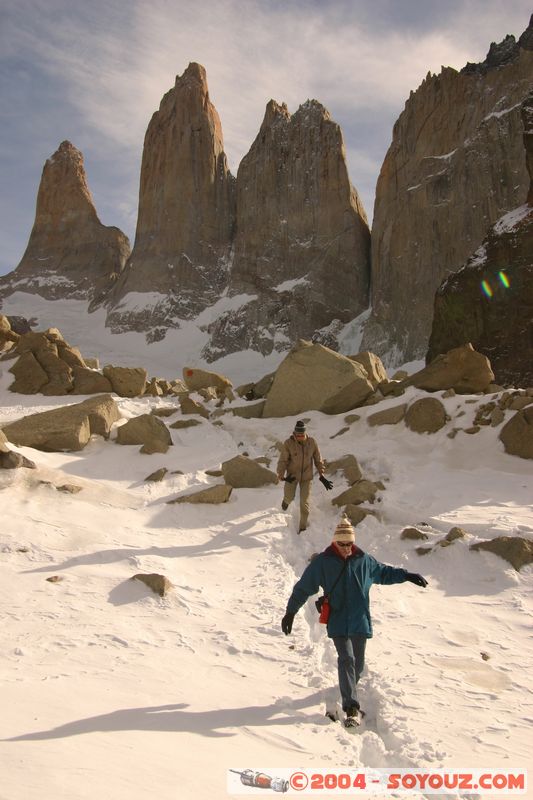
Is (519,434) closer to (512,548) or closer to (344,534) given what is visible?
(512,548)

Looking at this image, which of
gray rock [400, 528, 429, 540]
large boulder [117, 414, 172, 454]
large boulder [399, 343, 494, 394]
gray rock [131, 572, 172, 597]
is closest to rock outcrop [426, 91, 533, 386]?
large boulder [399, 343, 494, 394]

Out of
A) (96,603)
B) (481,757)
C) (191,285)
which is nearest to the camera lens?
(481,757)

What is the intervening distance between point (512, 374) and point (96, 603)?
1637cm

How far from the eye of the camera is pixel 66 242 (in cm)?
8119

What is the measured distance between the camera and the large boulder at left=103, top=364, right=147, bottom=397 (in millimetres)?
18703

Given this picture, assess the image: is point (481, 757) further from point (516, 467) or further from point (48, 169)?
point (48, 169)

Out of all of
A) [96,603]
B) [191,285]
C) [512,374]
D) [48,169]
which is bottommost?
[96,603]

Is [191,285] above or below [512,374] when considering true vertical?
above

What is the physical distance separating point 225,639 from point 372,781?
2.29m

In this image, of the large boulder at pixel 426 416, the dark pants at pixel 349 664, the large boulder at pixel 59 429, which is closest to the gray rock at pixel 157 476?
the large boulder at pixel 59 429

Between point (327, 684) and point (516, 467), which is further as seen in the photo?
point (516, 467)

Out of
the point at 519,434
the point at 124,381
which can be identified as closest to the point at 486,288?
the point at 519,434

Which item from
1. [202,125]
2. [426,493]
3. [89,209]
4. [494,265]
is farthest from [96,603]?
[89,209]

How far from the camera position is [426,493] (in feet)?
33.9
